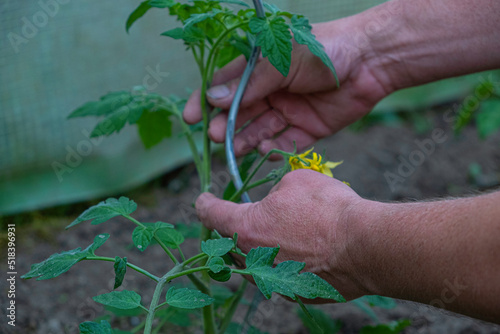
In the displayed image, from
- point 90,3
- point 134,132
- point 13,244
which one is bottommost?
point 13,244

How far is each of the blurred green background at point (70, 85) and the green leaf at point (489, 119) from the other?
145cm

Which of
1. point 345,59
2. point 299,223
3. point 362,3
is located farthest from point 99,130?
point 362,3

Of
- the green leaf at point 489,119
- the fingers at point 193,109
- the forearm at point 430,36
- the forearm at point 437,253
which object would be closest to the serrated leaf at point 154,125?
the fingers at point 193,109

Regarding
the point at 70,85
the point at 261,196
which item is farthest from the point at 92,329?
the point at 261,196

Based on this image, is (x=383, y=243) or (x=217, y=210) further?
(x=217, y=210)

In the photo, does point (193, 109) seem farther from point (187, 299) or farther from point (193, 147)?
point (187, 299)

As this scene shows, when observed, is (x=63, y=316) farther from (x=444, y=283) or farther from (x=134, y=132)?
(x=444, y=283)

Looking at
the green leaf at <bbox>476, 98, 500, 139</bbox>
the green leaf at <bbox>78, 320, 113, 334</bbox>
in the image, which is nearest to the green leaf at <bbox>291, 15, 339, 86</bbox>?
the green leaf at <bbox>78, 320, 113, 334</bbox>

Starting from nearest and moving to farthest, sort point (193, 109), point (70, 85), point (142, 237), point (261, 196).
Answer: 1. point (142, 237)
2. point (193, 109)
3. point (70, 85)
4. point (261, 196)

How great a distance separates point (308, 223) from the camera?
3.00ft

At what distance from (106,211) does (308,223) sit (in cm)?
35

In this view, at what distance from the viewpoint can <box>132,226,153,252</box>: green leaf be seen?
82 cm

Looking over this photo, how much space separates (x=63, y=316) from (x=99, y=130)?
2.29ft

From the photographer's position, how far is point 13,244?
5.82 feet
